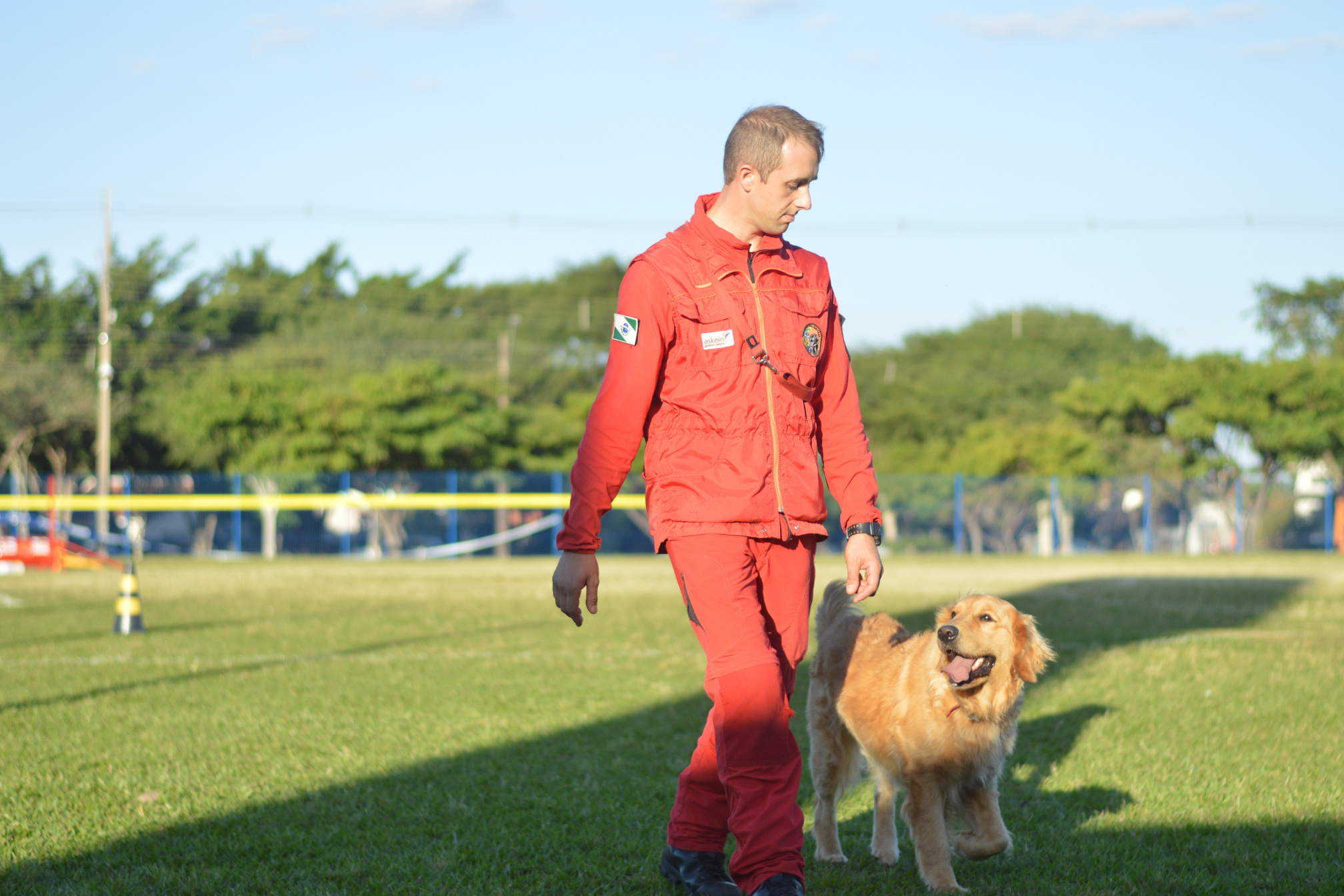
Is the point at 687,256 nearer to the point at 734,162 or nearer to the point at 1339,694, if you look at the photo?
the point at 734,162

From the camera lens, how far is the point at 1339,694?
7.07 metres

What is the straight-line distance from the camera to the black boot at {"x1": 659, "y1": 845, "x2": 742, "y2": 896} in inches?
132

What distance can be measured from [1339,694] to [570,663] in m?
5.04

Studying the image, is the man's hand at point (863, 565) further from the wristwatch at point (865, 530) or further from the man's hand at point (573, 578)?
the man's hand at point (573, 578)

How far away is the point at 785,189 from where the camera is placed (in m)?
3.22

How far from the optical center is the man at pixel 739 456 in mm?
3154

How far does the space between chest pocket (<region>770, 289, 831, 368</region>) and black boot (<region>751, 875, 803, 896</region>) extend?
51.0 inches

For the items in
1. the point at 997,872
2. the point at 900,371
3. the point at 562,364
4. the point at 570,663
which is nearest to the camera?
the point at 997,872

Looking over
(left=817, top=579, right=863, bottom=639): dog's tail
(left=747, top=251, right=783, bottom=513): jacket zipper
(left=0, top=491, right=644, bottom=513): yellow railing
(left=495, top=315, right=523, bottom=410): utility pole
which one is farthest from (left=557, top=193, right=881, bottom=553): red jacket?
(left=495, top=315, right=523, bottom=410): utility pole

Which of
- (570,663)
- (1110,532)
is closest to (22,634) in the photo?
(570,663)

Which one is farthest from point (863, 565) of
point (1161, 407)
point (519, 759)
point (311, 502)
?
point (1161, 407)

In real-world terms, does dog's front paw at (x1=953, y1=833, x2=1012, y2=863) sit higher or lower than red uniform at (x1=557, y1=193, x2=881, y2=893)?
lower

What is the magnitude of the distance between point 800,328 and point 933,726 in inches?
52.2

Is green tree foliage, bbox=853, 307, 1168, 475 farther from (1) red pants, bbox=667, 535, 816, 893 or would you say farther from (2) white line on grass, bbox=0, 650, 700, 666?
(1) red pants, bbox=667, 535, 816, 893
